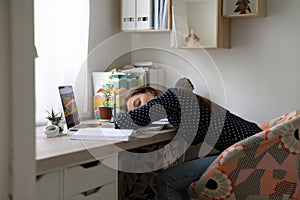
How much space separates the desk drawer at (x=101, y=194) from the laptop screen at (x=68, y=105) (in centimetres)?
57

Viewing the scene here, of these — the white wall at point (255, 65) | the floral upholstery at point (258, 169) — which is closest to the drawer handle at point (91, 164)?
the floral upholstery at point (258, 169)

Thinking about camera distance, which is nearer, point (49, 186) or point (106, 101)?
point (49, 186)

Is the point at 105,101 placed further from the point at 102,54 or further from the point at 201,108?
the point at 201,108

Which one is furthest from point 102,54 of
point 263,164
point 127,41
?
point 263,164

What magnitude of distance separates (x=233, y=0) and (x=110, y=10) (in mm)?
859

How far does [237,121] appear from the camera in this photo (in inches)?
102

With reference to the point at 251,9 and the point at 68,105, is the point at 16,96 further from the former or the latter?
the point at 251,9

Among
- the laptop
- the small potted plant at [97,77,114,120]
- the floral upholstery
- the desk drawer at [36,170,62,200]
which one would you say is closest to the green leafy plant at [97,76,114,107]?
the small potted plant at [97,77,114,120]

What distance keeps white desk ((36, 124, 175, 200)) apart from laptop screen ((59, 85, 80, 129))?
0.31 m

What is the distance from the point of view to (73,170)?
2039mm

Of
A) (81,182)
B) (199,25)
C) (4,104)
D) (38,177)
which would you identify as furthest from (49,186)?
(199,25)

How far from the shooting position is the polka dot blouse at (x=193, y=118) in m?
2.47

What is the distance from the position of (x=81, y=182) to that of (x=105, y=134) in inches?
14.5

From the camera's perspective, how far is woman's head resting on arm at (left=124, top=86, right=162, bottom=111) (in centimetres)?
289
